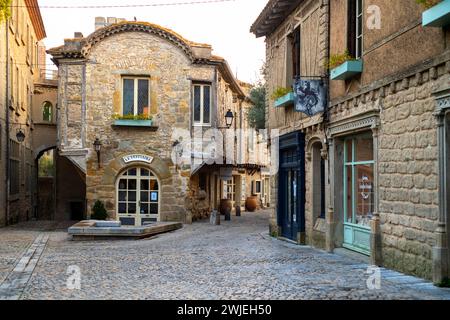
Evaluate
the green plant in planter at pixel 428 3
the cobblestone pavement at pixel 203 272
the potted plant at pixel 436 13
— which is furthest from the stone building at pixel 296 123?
the potted plant at pixel 436 13

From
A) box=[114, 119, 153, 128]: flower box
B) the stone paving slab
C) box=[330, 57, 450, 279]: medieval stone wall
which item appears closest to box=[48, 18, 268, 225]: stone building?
box=[114, 119, 153, 128]: flower box

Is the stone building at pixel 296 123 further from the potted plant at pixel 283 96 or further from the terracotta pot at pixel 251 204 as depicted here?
the terracotta pot at pixel 251 204

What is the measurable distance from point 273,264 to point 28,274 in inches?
172

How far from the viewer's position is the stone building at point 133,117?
2236cm

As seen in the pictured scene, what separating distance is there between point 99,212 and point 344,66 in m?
13.3

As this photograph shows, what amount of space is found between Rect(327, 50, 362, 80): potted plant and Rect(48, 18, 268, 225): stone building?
1047cm

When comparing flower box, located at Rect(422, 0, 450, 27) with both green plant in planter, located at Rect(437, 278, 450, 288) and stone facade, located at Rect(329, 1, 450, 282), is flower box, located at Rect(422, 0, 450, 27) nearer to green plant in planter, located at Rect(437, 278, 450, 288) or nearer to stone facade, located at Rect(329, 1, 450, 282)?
stone facade, located at Rect(329, 1, 450, 282)

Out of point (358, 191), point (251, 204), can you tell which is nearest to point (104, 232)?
point (358, 191)

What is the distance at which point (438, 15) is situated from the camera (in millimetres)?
7641

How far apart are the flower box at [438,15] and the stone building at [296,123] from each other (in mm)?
5199

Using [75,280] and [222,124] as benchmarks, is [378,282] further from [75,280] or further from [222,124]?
[222,124]

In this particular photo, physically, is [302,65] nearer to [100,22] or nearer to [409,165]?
[409,165]

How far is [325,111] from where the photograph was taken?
13.0 meters

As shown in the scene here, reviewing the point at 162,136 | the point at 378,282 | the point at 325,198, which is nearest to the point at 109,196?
the point at 162,136
